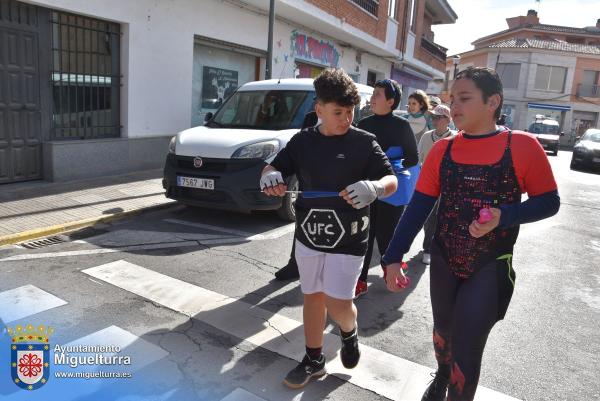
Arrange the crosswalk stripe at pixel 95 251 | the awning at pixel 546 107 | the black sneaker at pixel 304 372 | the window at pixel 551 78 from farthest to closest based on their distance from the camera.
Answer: the window at pixel 551 78
the awning at pixel 546 107
the crosswalk stripe at pixel 95 251
the black sneaker at pixel 304 372

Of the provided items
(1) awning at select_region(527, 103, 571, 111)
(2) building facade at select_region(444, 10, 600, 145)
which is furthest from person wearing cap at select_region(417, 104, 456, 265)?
(1) awning at select_region(527, 103, 571, 111)

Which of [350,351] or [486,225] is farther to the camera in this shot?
[350,351]

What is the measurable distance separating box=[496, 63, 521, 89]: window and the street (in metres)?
46.1

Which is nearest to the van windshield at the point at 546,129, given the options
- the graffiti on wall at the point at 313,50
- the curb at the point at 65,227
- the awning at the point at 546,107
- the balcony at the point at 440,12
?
the balcony at the point at 440,12

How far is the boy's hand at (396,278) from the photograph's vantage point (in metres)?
2.49

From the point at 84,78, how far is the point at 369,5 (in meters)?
12.0

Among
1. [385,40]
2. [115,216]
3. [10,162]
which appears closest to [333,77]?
[115,216]

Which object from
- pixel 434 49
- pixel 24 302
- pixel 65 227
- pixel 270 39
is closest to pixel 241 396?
pixel 24 302

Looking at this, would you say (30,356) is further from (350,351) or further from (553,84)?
(553,84)

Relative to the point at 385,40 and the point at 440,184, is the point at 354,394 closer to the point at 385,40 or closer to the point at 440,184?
the point at 440,184

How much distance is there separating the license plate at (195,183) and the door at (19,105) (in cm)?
313

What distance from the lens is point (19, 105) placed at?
7660 millimetres

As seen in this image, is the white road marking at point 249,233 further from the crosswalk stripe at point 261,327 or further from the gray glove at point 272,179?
the gray glove at point 272,179

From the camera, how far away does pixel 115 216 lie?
6.58 meters
